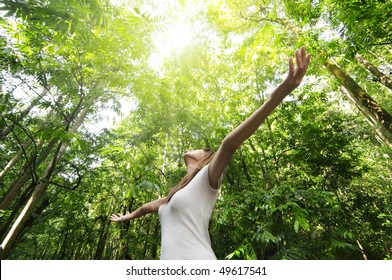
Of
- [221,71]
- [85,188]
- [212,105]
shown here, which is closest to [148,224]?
[85,188]

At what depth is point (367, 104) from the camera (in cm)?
516

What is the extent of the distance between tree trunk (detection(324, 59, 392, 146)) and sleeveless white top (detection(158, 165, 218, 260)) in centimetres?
537

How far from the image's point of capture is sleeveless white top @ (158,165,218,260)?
1223 mm

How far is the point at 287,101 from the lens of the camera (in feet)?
22.1

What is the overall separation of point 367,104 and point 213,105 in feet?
12.2

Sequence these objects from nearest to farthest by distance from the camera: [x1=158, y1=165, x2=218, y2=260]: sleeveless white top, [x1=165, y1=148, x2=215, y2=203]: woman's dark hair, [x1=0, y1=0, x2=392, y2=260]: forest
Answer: [x1=158, y1=165, x2=218, y2=260]: sleeveless white top → [x1=165, y1=148, x2=215, y2=203]: woman's dark hair → [x1=0, y1=0, x2=392, y2=260]: forest

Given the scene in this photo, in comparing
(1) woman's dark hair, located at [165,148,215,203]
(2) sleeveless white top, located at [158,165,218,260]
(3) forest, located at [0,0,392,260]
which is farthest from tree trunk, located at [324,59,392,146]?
(2) sleeveless white top, located at [158,165,218,260]

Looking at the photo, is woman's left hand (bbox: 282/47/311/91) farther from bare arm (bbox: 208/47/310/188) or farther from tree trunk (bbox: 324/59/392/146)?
tree trunk (bbox: 324/59/392/146)

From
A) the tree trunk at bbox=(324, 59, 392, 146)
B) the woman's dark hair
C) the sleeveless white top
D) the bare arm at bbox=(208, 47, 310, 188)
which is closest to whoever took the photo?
the bare arm at bbox=(208, 47, 310, 188)

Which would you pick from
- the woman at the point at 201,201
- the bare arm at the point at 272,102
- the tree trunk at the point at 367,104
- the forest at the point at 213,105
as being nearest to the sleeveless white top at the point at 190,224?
the woman at the point at 201,201

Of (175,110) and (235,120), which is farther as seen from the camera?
(235,120)

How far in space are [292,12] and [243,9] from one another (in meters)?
2.72

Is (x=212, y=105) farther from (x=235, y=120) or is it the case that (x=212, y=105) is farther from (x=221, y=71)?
(x=221, y=71)

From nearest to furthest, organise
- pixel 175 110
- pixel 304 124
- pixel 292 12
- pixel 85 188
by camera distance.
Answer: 1. pixel 292 12
2. pixel 175 110
3. pixel 304 124
4. pixel 85 188
